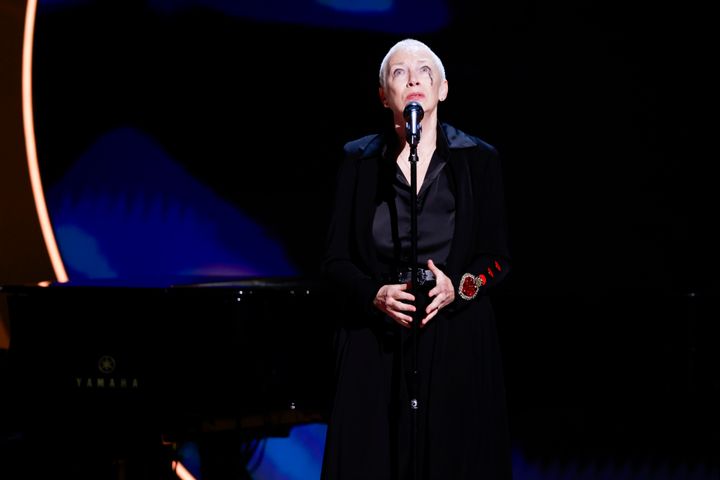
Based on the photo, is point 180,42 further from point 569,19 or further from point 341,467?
point 341,467

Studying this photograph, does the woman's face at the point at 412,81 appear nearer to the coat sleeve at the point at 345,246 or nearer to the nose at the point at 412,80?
the nose at the point at 412,80

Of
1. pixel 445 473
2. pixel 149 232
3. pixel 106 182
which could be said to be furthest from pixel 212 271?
pixel 445 473

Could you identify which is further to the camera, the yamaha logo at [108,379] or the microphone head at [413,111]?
the yamaha logo at [108,379]

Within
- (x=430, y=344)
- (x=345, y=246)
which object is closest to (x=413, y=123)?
(x=345, y=246)

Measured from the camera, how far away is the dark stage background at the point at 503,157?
9.34 ft

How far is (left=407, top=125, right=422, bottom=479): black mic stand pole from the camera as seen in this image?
175 cm

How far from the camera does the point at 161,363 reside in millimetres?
2943

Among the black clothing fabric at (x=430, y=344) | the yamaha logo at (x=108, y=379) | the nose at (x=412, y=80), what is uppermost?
the nose at (x=412, y=80)

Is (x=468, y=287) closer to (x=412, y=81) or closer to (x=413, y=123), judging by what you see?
(x=413, y=123)

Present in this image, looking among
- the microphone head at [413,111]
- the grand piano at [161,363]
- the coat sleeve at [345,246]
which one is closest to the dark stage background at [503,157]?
the grand piano at [161,363]

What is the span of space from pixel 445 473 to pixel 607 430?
4.67 feet

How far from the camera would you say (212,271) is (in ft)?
12.7

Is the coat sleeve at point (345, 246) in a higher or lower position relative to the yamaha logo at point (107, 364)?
higher

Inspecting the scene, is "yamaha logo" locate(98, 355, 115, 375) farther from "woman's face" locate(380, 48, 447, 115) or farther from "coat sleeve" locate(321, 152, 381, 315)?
"woman's face" locate(380, 48, 447, 115)
